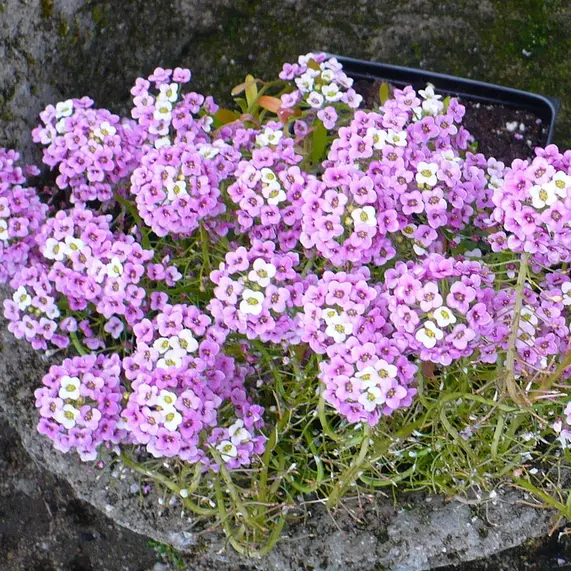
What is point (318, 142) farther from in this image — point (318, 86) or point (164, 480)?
point (164, 480)

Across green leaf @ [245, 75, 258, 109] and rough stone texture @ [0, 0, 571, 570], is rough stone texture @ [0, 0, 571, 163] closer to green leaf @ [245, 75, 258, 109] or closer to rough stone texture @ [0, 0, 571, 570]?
rough stone texture @ [0, 0, 571, 570]

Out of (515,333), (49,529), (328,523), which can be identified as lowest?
(49,529)

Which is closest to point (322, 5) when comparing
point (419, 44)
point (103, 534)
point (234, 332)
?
point (419, 44)

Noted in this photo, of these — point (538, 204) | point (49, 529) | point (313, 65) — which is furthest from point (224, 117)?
point (49, 529)

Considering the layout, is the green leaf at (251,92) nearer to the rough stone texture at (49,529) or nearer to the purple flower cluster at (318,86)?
the purple flower cluster at (318,86)

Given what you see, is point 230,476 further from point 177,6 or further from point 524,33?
point 524,33

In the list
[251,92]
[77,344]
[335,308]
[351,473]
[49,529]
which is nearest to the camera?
[335,308]

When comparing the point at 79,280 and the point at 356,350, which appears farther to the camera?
the point at 79,280

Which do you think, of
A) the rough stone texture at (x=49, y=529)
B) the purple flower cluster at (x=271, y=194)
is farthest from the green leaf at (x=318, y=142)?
the rough stone texture at (x=49, y=529)

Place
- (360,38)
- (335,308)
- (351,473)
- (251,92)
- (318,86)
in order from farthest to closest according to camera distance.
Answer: (360,38) < (251,92) < (318,86) < (351,473) < (335,308)
